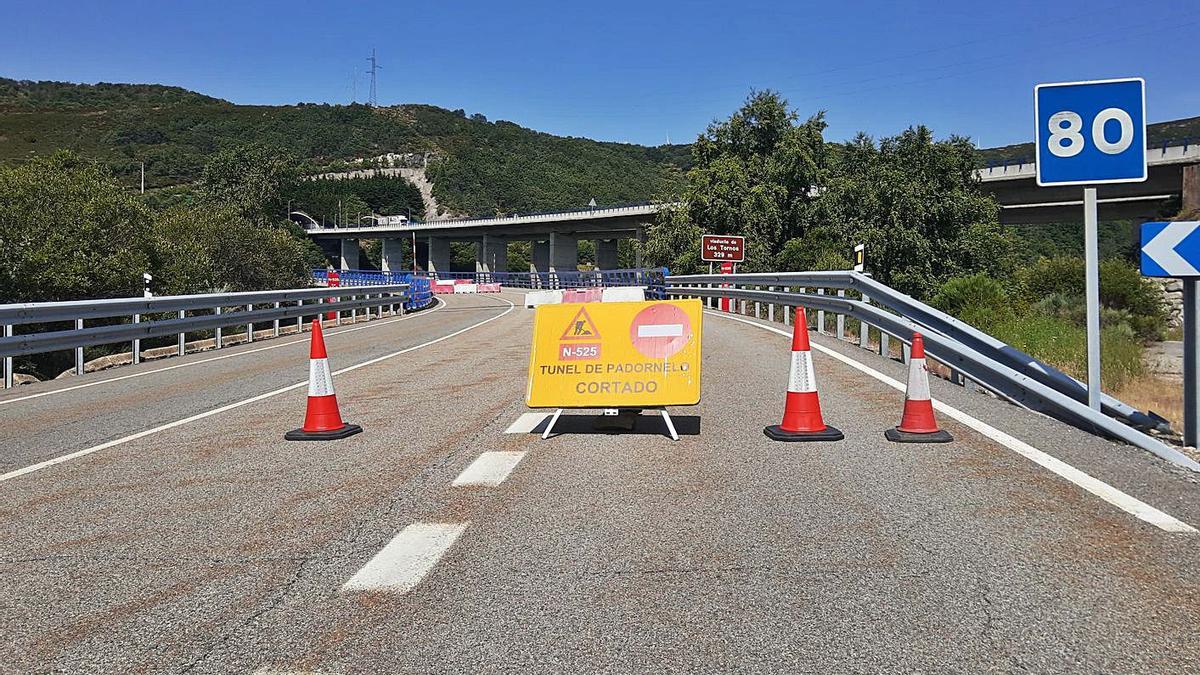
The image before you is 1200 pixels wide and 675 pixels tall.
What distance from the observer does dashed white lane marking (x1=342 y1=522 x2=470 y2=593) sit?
448 cm

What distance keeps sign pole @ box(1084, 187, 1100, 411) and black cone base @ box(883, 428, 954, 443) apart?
4.44 ft

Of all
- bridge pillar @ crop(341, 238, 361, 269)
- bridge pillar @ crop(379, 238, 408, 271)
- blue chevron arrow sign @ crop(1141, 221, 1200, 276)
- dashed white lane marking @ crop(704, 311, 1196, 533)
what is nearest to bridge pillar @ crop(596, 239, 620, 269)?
bridge pillar @ crop(379, 238, 408, 271)

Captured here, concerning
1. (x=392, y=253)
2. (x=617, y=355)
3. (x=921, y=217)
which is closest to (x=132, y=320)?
(x=617, y=355)

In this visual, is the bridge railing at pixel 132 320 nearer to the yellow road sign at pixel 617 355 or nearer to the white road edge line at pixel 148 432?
the white road edge line at pixel 148 432

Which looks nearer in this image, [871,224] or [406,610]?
[406,610]

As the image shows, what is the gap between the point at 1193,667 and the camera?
343 cm

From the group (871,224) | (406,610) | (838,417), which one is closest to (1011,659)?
(406,610)

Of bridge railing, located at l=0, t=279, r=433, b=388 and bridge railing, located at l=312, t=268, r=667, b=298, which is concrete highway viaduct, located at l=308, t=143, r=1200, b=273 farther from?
bridge railing, located at l=0, t=279, r=433, b=388

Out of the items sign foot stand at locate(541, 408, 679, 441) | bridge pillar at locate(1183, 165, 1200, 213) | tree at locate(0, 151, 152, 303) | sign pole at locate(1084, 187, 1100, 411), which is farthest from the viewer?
bridge pillar at locate(1183, 165, 1200, 213)

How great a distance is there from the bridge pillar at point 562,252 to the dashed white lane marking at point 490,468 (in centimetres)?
11163

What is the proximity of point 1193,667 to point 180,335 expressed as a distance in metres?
18.6

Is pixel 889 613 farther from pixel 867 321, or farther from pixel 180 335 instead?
pixel 180 335

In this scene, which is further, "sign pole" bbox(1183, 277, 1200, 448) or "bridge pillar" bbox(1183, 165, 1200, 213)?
"bridge pillar" bbox(1183, 165, 1200, 213)

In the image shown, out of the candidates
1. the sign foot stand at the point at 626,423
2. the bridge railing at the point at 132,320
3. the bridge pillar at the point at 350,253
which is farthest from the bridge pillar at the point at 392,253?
the sign foot stand at the point at 626,423
